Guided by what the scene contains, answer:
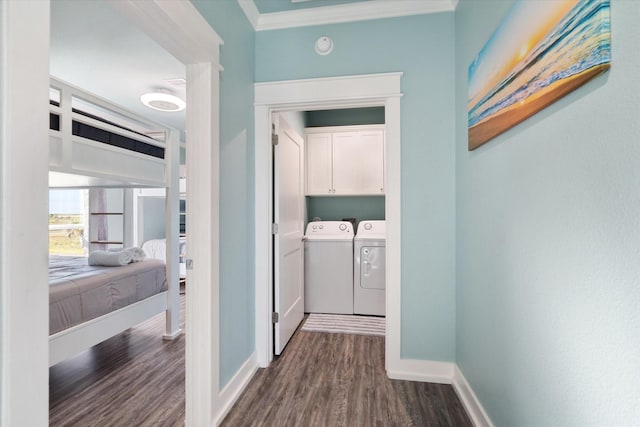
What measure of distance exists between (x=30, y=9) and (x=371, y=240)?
3026 mm

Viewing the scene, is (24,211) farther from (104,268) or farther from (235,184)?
(104,268)

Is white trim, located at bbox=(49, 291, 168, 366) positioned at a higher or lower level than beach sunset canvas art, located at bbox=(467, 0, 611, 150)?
lower

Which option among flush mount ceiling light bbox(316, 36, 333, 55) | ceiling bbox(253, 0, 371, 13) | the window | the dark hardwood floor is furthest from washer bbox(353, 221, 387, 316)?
the window

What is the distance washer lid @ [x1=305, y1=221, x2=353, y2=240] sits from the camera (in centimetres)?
354

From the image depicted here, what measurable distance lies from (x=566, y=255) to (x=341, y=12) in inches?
80.2

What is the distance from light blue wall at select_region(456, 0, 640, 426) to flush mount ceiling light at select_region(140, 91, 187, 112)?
3.12 metres

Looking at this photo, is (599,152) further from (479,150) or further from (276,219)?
(276,219)

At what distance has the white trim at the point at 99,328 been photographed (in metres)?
1.89

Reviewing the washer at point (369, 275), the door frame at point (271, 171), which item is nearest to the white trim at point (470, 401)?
the door frame at point (271, 171)

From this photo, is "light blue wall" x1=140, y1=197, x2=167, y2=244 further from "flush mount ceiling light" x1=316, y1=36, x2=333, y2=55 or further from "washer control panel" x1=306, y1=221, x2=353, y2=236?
"flush mount ceiling light" x1=316, y1=36, x2=333, y2=55

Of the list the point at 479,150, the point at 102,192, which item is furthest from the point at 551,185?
the point at 102,192

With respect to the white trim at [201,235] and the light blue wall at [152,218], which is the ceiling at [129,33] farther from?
the light blue wall at [152,218]

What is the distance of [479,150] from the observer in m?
1.61

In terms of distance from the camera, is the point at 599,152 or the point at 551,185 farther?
the point at 551,185
